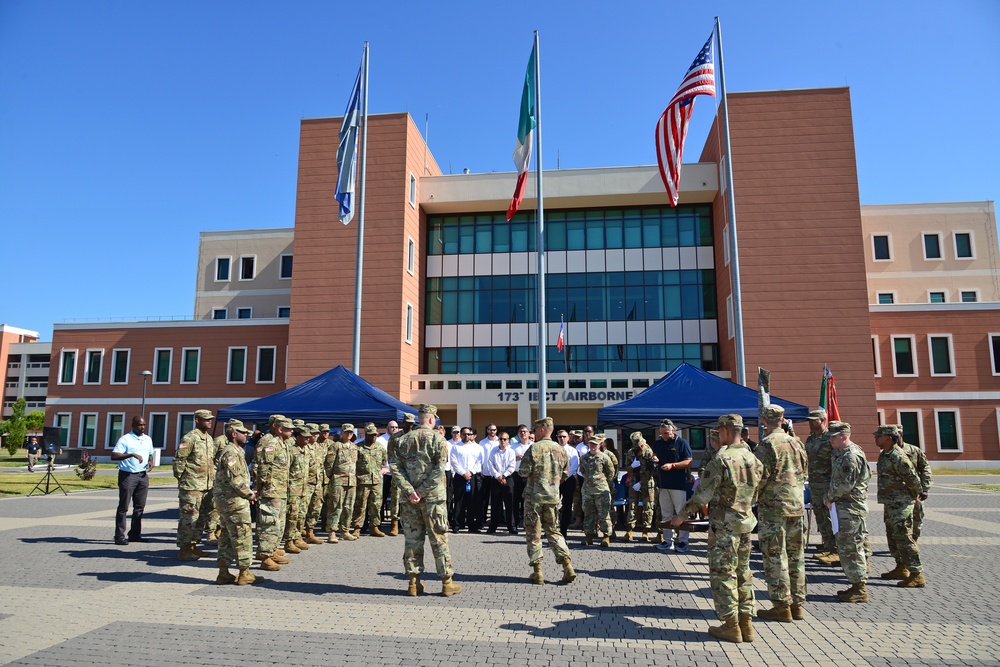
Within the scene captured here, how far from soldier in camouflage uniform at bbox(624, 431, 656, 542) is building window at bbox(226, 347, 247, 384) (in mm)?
32434

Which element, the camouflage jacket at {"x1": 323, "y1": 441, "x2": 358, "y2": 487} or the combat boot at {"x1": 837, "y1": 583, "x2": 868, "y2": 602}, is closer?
the combat boot at {"x1": 837, "y1": 583, "x2": 868, "y2": 602}

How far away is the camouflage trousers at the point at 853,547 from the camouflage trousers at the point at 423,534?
14.5ft

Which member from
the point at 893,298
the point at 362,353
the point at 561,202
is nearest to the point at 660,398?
the point at 362,353

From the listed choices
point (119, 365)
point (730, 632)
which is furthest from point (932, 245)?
point (119, 365)

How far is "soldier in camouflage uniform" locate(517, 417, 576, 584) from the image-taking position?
27.5ft

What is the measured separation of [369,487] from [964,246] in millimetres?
41731

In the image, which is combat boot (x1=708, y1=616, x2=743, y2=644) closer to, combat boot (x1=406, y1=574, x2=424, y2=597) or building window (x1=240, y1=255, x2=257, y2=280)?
combat boot (x1=406, y1=574, x2=424, y2=597)

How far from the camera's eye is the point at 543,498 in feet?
28.5

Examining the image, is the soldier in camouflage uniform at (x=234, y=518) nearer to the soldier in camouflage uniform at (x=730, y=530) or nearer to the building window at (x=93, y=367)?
the soldier in camouflage uniform at (x=730, y=530)

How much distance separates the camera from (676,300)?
3709cm

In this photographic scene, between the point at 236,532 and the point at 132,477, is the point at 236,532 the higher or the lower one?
the lower one

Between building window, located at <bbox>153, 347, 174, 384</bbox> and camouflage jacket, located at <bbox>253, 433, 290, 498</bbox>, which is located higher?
building window, located at <bbox>153, 347, 174, 384</bbox>

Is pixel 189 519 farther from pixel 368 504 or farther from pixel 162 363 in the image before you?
pixel 162 363

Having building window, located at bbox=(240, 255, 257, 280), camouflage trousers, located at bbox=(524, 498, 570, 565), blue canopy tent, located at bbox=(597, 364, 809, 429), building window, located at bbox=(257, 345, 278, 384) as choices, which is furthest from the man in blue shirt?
building window, located at bbox=(240, 255, 257, 280)
